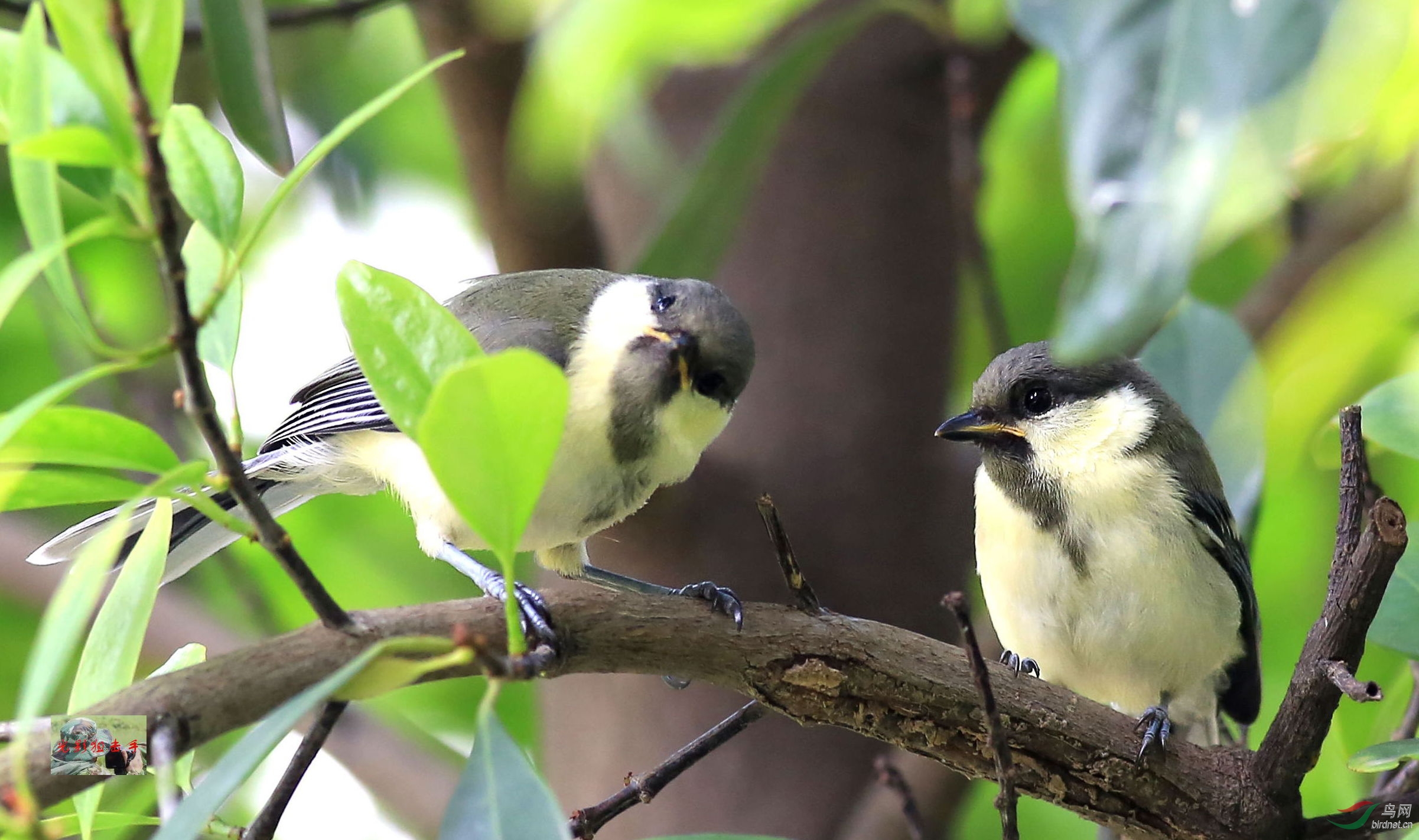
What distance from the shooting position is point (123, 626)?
3.14ft

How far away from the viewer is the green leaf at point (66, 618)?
0.71m

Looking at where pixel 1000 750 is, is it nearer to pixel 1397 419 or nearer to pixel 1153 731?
pixel 1153 731

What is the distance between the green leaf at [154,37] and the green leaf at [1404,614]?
4.17 ft

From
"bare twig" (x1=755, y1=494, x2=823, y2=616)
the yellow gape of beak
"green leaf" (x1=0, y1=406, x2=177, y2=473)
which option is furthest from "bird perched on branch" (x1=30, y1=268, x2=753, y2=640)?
"green leaf" (x1=0, y1=406, x2=177, y2=473)

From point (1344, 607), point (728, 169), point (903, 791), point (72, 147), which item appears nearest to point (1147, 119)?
point (1344, 607)

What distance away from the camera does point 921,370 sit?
8.55 ft

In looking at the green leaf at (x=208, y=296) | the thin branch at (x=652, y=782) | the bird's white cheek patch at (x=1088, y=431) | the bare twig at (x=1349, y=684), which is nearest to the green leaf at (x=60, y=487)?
the green leaf at (x=208, y=296)

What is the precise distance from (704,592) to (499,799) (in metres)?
0.50

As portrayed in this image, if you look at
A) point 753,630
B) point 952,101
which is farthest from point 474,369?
point 952,101

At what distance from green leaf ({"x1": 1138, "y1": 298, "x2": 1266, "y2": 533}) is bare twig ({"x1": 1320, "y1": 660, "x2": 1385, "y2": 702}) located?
65 centimetres

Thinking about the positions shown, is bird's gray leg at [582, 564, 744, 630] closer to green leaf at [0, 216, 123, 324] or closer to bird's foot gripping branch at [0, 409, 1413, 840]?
bird's foot gripping branch at [0, 409, 1413, 840]

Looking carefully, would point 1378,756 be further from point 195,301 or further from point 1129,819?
point 195,301

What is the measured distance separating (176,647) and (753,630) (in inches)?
59.5

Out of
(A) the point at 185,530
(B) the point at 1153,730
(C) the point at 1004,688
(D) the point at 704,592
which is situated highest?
(A) the point at 185,530
